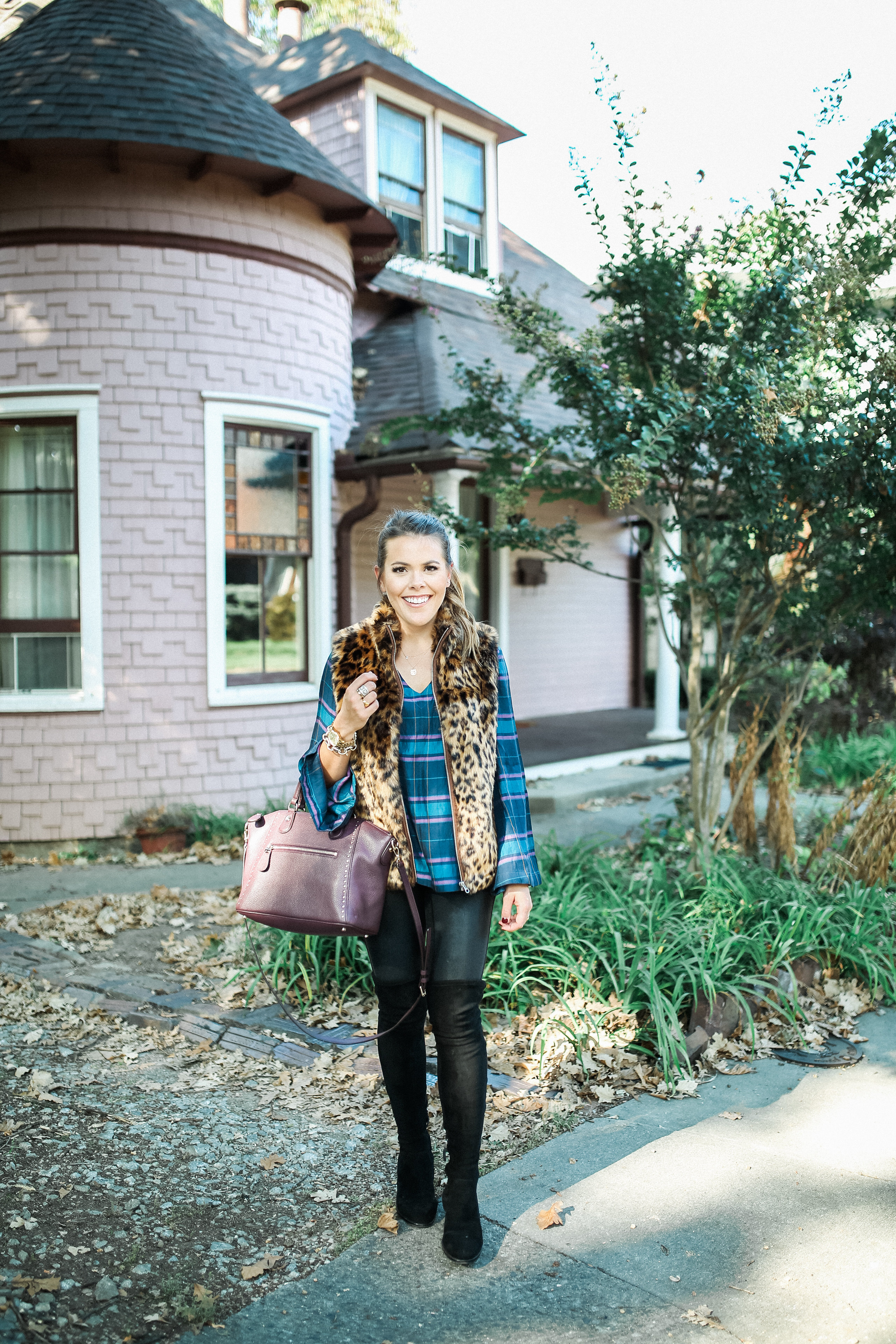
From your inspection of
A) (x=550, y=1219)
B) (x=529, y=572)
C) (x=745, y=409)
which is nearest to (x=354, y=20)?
(x=529, y=572)

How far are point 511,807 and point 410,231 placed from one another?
398 inches

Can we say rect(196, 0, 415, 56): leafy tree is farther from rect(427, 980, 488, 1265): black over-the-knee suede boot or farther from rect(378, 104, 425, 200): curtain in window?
rect(427, 980, 488, 1265): black over-the-knee suede boot

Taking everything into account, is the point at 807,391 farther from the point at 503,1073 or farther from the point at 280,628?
the point at 280,628

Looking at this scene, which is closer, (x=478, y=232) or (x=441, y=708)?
(x=441, y=708)

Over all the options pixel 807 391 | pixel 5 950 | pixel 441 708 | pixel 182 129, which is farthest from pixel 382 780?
pixel 182 129

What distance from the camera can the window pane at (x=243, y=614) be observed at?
834 cm

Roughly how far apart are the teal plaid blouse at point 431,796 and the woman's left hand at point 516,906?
0.03 meters

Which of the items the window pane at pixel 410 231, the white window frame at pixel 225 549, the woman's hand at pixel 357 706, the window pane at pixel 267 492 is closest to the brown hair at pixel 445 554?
the woman's hand at pixel 357 706

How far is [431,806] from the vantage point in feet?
9.16

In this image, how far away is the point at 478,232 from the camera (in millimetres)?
12375

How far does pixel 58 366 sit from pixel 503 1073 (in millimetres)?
6049

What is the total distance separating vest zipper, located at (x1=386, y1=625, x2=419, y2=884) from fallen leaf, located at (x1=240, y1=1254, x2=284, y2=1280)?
3.32 ft

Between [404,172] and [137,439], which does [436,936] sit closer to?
[137,439]

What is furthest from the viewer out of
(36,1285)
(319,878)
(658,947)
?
(658,947)
